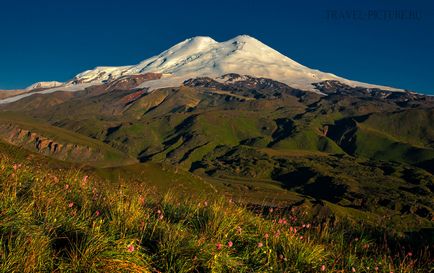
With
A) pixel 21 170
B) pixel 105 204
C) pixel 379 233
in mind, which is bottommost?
pixel 379 233

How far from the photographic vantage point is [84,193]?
11.2 metres

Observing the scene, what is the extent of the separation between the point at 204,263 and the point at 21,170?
6415 millimetres

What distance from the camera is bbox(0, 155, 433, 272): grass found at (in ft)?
22.0

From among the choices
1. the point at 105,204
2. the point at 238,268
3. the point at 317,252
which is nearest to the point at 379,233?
the point at 317,252

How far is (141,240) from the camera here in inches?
307

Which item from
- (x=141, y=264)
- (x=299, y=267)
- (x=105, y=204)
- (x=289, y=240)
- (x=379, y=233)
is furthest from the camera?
(x=379, y=233)

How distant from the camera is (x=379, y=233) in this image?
14180mm

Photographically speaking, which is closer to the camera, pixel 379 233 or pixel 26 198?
pixel 26 198

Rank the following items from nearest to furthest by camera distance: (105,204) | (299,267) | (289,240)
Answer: (299,267) < (289,240) < (105,204)

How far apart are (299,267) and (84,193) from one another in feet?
18.4

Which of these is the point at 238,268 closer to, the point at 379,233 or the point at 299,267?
the point at 299,267

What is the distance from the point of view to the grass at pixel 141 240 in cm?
670

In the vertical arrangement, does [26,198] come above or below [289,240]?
above

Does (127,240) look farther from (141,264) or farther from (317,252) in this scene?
(317,252)
